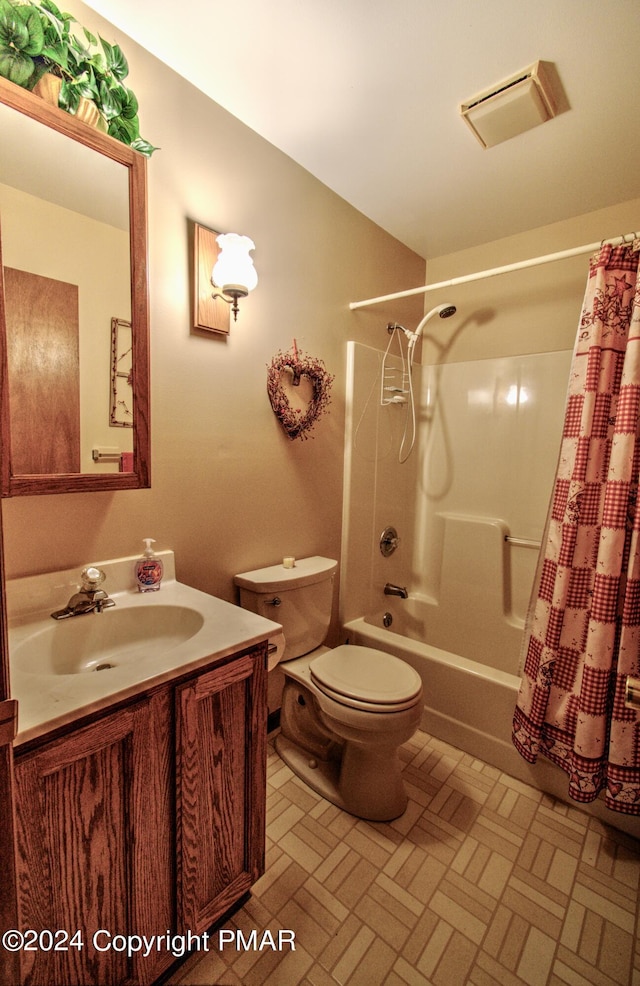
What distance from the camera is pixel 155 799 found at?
859mm

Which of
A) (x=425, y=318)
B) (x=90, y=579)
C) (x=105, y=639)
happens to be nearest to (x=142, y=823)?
(x=105, y=639)

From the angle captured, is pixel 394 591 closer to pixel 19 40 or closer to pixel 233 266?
pixel 233 266

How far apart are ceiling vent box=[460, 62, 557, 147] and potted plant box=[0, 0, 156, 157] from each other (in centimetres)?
108

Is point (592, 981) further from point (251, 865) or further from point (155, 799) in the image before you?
point (155, 799)

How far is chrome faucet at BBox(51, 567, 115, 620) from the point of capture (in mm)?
1097

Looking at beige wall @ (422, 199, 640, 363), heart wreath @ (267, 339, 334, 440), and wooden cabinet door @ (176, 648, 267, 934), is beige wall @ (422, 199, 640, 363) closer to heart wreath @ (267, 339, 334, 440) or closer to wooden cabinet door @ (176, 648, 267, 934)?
heart wreath @ (267, 339, 334, 440)

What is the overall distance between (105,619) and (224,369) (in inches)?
35.4

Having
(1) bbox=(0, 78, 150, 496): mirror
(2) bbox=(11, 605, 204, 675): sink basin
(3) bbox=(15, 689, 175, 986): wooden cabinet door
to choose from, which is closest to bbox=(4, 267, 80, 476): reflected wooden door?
(1) bbox=(0, 78, 150, 496): mirror

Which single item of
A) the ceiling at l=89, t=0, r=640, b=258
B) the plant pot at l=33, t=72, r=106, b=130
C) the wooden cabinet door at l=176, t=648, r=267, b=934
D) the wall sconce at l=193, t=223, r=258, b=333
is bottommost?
the wooden cabinet door at l=176, t=648, r=267, b=934

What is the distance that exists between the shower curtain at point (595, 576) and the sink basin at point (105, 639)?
1.19 meters

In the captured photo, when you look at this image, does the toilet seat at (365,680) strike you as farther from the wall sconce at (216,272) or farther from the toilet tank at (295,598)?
the wall sconce at (216,272)

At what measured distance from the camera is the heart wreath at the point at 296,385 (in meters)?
1.68

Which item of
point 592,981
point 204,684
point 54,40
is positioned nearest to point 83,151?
point 54,40

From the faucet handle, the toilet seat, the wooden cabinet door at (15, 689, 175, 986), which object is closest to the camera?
the wooden cabinet door at (15, 689, 175, 986)
